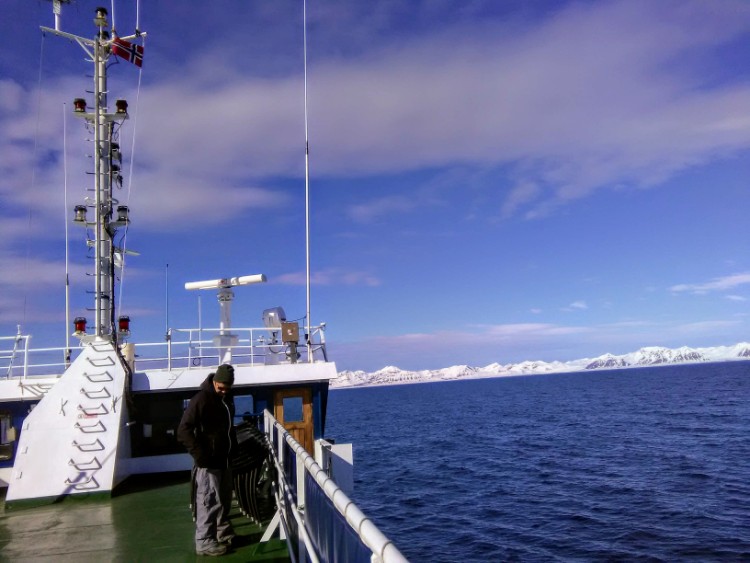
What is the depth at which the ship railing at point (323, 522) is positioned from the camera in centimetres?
254

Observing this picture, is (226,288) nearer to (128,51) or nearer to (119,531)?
(128,51)

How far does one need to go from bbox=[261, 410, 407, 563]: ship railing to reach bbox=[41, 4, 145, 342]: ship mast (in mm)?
7197

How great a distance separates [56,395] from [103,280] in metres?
2.79

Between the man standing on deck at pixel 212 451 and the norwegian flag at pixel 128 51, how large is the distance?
35.0 feet

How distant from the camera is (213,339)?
643 inches

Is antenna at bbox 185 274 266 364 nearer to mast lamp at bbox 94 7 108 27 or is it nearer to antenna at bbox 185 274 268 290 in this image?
antenna at bbox 185 274 268 290

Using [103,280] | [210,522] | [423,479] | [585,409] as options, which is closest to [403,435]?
[423,479]

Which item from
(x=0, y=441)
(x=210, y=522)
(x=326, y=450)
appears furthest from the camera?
(x=0, y=441)

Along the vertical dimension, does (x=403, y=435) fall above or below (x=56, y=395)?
below

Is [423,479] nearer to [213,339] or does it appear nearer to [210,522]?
[213,339]

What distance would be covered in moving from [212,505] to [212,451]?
0.75 metres

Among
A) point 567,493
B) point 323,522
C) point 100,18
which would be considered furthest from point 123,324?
point 567,493

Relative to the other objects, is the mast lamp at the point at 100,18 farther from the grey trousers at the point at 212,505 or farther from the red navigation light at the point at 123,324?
the grey trousers at the point at 212,505

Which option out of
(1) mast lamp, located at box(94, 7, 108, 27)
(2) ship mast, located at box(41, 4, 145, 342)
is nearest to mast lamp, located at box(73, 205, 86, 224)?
(2) ship mast, located at box(41, 4, 145, 342)
